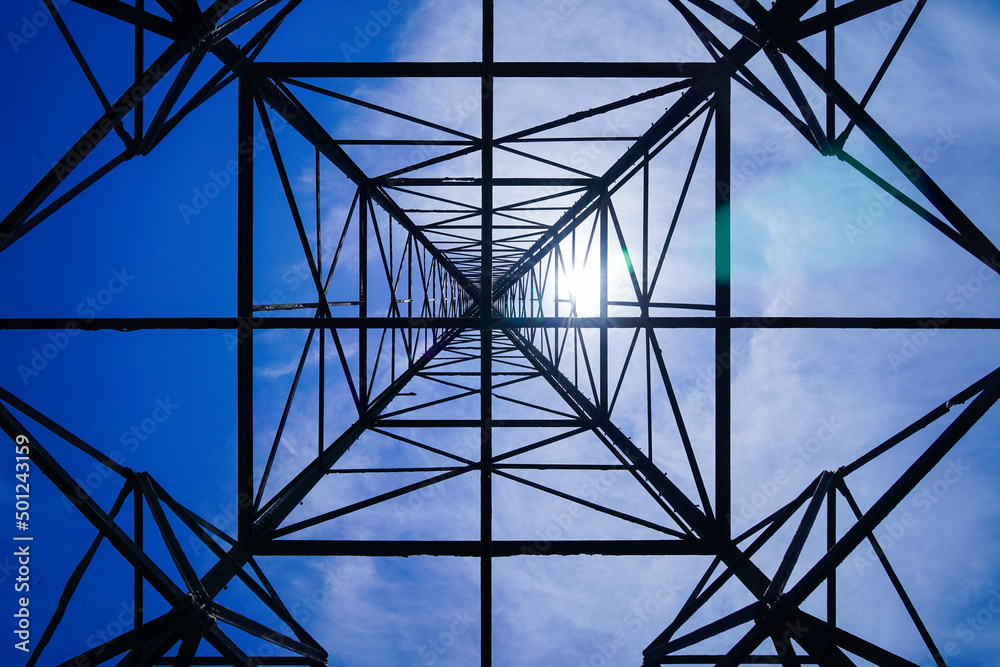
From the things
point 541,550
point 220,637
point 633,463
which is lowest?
point 220,637

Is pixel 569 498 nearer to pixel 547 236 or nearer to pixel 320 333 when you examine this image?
pixel 320 333

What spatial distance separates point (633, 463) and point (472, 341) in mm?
14515

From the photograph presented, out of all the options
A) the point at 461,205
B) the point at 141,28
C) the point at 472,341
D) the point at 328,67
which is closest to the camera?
the point at 141,28

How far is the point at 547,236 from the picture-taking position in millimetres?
15781

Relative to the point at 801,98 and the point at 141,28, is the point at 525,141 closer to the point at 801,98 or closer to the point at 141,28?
the point at 801,98

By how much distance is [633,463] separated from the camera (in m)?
7.96

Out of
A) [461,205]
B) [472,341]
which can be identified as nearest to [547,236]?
[461,205]

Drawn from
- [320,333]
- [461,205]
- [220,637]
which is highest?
[461,205]

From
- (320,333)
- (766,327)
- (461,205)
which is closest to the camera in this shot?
(766,327)

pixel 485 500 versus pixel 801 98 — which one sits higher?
pixel 801 98

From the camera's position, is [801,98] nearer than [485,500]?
Yes

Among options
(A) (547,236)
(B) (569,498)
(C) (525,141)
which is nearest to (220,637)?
(B) (569,498)

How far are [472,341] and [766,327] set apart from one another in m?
16.7

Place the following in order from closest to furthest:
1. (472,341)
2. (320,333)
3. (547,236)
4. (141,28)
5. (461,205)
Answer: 1. (141,28)
2. (320,333)
3. (461,205)
4. (547,236)
5. (472,341)
